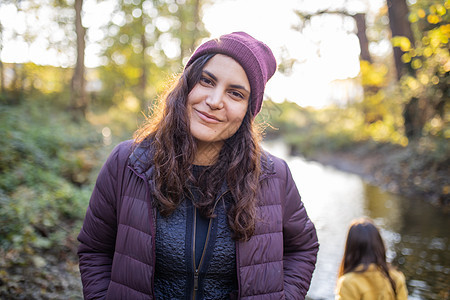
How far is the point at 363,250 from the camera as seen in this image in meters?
3.14

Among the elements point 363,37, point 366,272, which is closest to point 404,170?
point 366,272

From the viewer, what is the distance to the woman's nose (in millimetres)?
1604

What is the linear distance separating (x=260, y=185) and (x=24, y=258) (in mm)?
3478

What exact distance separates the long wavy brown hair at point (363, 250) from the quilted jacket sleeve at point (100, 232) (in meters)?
2.30

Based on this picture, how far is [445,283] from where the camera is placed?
461 cm

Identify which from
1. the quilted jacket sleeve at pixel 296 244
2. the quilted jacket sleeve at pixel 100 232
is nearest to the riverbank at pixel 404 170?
the quilted jacket sleeve at pixel 296 244

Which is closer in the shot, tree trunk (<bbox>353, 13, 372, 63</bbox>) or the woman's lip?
the woman's lip

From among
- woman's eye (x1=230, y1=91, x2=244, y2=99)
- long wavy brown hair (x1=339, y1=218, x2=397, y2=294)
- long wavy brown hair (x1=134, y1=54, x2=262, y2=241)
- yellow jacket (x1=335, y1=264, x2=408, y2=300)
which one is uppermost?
woman's eye (x1=230, y1=91, x2=244, y2=99)

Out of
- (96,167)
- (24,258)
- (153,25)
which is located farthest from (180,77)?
(153,25)

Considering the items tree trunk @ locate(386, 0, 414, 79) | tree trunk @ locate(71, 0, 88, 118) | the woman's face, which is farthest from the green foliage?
tree trunk @ locate(386, 0, 414, 79)

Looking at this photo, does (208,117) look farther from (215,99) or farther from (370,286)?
(370,286)

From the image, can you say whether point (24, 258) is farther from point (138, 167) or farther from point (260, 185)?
point (260, 185)

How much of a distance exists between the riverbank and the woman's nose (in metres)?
7.55

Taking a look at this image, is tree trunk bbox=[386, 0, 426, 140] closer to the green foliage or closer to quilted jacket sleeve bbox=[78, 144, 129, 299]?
the green foliage
